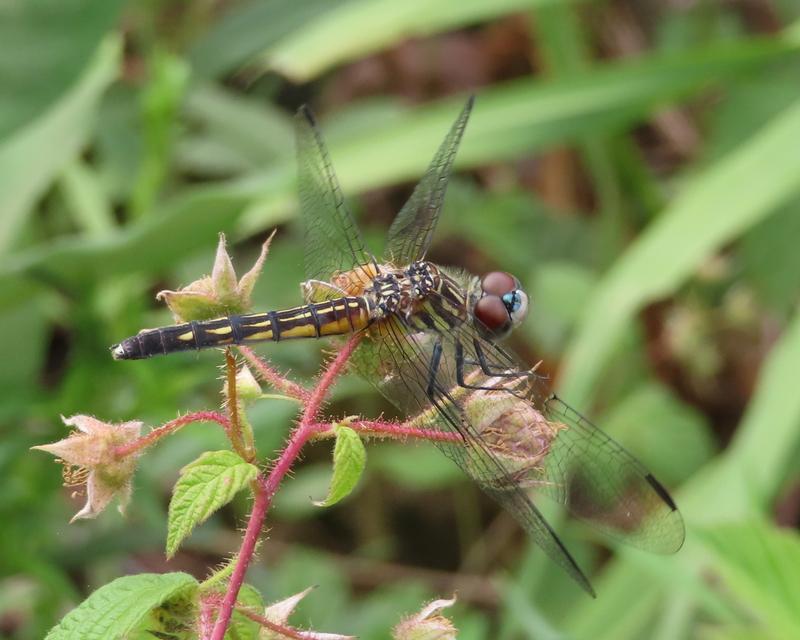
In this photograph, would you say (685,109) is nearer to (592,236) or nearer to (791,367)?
(592,236)

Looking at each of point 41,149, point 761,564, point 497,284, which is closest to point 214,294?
point 497,284

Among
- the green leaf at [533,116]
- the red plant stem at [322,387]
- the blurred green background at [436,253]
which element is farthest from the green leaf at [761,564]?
the green leaf at [533,116]

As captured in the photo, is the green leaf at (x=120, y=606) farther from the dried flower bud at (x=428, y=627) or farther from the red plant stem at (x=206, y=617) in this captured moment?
the dried flower bud at (x=428, y=627)

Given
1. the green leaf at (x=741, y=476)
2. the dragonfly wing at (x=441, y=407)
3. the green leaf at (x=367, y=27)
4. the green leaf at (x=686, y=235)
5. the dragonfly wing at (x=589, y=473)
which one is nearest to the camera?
the dragonfly wing at (x=441, y=407)

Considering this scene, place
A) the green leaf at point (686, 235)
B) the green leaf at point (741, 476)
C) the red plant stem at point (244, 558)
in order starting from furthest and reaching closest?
the green leaf at point (686, 235), the green leaf at point (741, 476), the red plant stem at point (244, 558)

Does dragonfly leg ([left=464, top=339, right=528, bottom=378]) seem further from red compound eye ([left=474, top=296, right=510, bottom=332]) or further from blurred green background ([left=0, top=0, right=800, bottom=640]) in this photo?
blurred green background ([left=0, top=0, right=800, bottom=640])

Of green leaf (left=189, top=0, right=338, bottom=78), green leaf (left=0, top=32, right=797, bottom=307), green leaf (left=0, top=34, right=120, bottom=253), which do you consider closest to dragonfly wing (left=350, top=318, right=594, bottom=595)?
green leaf (left=0, top=34, right=120, bottom=253)
